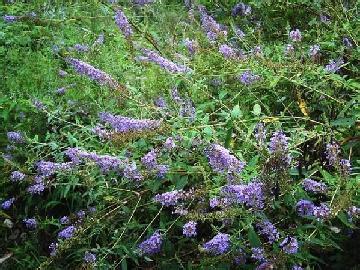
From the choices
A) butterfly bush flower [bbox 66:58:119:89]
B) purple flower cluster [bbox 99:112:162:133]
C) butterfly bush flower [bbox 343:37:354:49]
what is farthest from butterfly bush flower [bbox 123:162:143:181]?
butterfly bush flower [bbox 343:37:354:49]

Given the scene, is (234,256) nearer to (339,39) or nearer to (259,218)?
(259,218)

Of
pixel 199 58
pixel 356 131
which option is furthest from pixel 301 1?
pixel 356 131

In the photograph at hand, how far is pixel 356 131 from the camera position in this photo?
2.54m

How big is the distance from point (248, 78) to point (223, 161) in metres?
0.85

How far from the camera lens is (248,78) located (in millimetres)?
2676

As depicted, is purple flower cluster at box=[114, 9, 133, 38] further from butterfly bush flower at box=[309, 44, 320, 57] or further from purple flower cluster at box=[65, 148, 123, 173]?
butterfly bush flower at box=[309, 44, 320, 57]

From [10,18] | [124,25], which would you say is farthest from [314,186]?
[10,18]

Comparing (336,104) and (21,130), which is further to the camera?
(21,130)

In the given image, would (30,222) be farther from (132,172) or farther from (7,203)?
(132,172)

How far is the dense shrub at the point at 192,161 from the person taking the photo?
2.01 metres

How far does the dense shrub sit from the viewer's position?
2.01 meters

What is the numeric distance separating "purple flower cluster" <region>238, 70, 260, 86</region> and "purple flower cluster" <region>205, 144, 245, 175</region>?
0.78 metres

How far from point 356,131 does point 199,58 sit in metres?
0.93

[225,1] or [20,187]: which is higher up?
[225,1]
